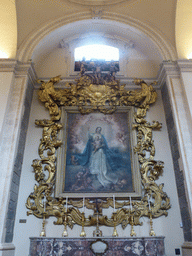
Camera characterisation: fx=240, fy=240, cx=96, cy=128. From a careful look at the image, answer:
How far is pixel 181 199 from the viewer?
5.70 meters

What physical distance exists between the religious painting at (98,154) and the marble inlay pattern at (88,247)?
1.24 metres

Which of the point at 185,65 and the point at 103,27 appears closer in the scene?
the point at 185,65

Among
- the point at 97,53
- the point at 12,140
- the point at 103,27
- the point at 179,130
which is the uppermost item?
the point at 103,27

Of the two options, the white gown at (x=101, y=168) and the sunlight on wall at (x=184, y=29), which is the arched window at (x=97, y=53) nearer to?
the sunlight on wall at (x=184, y=29)

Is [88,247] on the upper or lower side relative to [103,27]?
lower

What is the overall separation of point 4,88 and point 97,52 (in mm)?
3634

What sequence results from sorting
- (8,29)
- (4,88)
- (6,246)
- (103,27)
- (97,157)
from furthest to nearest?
(103,27)
(8,29)
(97,157)
(4,88)
(6,246)

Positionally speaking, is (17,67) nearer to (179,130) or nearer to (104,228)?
(179,130)

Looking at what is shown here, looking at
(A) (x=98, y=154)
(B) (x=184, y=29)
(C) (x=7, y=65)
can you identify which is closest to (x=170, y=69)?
(B) (x=184, y=29)

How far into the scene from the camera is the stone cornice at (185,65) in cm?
657

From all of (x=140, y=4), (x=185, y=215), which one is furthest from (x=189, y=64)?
(x=185, y=215)

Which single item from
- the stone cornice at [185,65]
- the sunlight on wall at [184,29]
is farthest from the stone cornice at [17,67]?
the sunlight on wall at [184,29]

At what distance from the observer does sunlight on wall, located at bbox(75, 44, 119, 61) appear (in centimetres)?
827

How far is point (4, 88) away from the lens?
6211mm
